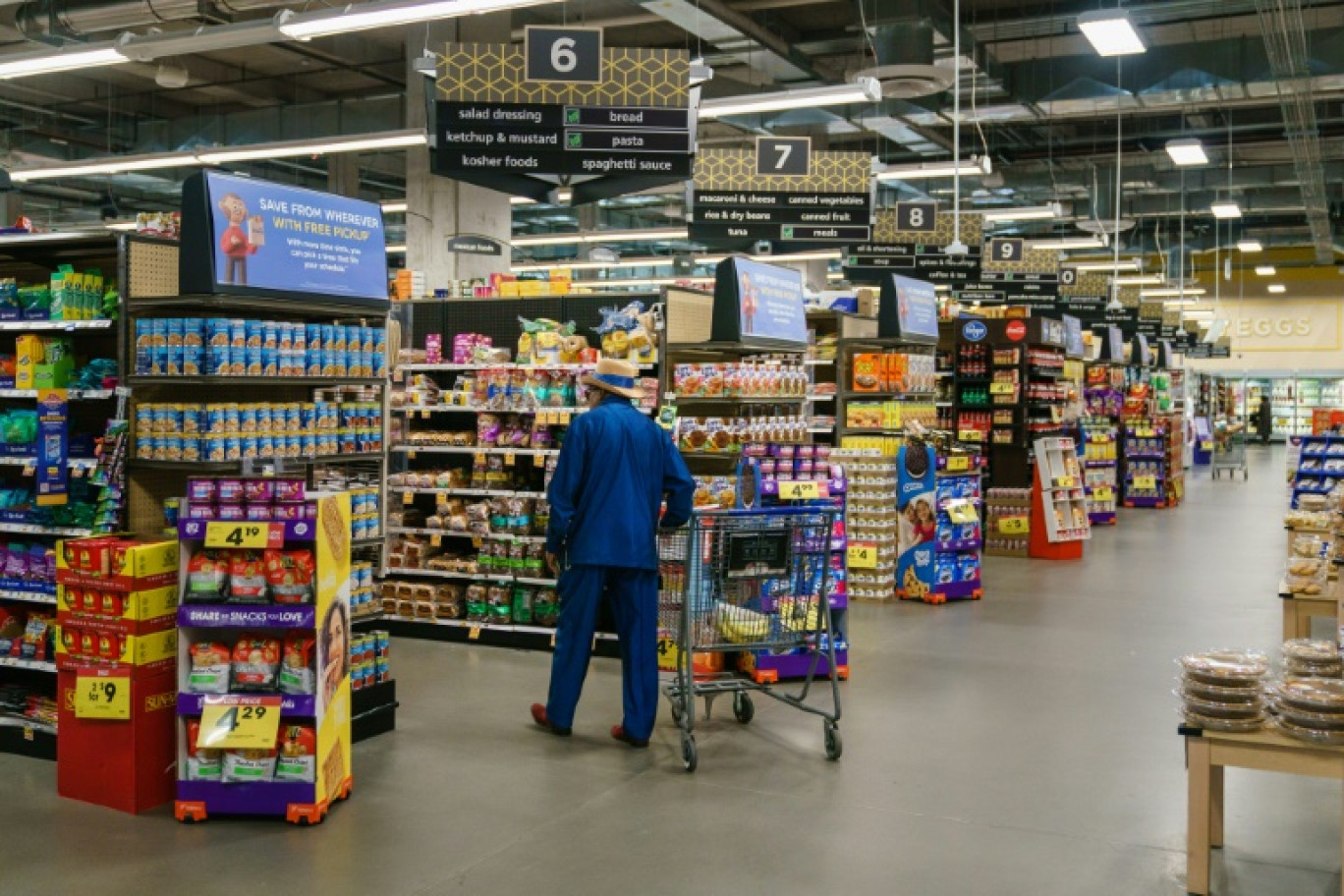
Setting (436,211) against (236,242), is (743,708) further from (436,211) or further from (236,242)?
(436,211)

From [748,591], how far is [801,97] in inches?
246

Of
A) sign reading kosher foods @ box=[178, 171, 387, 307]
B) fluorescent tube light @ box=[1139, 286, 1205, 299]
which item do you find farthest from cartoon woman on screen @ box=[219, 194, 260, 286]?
fluorescent tube light @ box=[1139, 286, 1205, 299]

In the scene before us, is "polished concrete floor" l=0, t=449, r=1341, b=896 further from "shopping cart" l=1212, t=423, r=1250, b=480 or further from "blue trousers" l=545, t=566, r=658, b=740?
"shopping cart" l=1212, t=423, r=1250, b=480

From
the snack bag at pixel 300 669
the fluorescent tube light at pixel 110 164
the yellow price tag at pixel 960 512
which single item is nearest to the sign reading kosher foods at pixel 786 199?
the yellow price tag at pixel 960 512

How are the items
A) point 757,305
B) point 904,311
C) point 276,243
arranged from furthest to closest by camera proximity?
point 904,311
point 757,305
point 276,243

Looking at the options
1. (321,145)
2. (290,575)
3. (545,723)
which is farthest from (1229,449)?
(290,575)

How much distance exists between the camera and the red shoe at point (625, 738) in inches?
231

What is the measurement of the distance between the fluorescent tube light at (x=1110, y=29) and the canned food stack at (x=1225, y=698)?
20.1 ft

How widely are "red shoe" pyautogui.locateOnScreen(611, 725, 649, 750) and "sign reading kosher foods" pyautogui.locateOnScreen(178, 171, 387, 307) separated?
2436mm

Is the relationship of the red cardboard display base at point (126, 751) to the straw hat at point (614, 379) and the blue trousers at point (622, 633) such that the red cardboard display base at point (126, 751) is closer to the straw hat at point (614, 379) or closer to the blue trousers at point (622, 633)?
the blue trousers at point (622, 633)

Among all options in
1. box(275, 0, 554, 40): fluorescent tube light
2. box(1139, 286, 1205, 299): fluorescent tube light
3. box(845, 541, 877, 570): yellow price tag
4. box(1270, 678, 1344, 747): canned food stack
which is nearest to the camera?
box(1270, 678, 1344, 747): canned food stack

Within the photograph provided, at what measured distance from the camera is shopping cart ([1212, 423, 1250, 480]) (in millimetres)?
27545

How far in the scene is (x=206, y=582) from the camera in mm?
4848

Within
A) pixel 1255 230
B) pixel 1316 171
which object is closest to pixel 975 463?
pixel 1316 171
